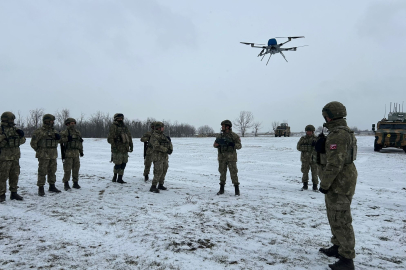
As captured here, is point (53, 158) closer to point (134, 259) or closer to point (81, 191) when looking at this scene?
point (81, 191)

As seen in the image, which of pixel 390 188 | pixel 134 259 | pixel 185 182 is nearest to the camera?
pixel 134 259

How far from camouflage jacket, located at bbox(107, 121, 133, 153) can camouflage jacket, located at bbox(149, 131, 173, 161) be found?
1.40 metres

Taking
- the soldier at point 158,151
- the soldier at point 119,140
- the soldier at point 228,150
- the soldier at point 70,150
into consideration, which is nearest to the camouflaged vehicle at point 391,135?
the soldier at point 228,150

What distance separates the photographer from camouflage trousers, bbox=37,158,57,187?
6582 mm

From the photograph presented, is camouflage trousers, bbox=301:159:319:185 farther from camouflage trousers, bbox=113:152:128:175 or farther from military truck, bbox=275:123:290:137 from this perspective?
military truck, bbox=275:123:290:137

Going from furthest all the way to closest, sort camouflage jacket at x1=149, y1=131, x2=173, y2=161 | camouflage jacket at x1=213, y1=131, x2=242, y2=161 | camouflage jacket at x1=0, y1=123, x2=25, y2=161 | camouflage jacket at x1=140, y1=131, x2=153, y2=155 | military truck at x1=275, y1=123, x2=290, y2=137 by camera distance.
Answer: military truck at x1=275, y1=123, x2=290, y2=137 → camouflage jacket at x1=140, y1=131, x2=153, y2=155 → camouflage jacket at x1=149, y1=131, x2=173, y2=161 → camouflage jacket at x1=213, y1=131, x2=242, y2=161 → camouflage jacket at x1=0, y1=123, x2=25, y2=161

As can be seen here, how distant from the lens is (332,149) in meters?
3.44

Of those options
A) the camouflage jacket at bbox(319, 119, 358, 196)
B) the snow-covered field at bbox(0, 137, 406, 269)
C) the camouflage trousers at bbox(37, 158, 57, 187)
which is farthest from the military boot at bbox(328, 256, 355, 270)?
the camouflage trousers at bbox(37, 158, 57, 187)

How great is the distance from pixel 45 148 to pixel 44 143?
136 millimetres

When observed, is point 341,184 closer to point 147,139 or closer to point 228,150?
point 228,150

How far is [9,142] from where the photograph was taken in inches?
230

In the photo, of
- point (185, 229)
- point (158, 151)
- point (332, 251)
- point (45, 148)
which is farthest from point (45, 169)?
point (332, 251)

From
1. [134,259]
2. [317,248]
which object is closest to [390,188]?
[317,248]

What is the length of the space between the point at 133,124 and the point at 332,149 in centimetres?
8443
